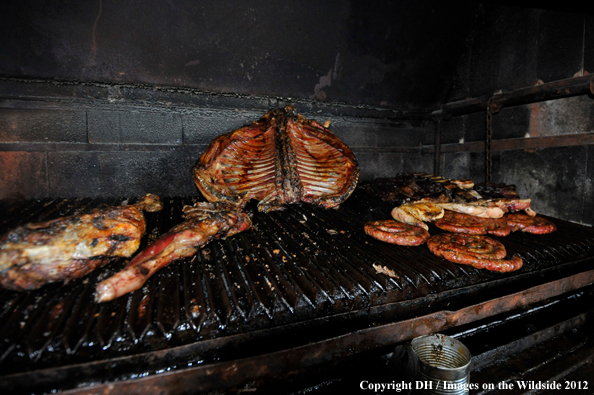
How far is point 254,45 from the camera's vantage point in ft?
15.3

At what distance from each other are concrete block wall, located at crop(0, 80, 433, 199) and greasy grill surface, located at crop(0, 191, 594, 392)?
0.99 m

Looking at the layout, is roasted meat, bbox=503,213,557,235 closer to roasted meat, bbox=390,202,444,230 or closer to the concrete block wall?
roasted meat, bbox=390,202,444,230

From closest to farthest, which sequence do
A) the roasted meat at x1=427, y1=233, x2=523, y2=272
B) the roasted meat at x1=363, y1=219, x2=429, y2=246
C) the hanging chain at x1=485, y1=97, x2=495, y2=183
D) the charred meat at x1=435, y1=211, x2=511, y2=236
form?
1. the roasted meat at x1=427, y1=233, x2=523, y2=272
2. the roasted meat at x1=363, y1=219, x2=429, y2=246
3. the charred meat at x1=435, y1=211, x2=511, y2=236
4. the hanging chain at x1=485, y1=97, x2=495, y2=183

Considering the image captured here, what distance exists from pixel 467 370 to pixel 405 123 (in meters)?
5.83

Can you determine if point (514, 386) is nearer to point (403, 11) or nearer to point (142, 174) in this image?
point (142, 174)

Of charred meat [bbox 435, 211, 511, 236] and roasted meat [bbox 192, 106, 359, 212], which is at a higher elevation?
roasted meat [bbox 192, 106, 359, 212]

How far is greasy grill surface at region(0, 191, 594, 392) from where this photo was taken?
1.48 metres

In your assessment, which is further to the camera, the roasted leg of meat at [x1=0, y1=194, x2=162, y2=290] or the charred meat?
the charred meat

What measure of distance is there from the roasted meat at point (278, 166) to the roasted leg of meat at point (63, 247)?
54.2 inches

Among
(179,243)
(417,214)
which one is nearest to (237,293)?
(179,243)

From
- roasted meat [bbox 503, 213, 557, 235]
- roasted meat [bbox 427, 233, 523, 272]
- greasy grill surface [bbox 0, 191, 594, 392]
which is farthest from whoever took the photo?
roasted meat [bbox 503, 213, 557, 235]

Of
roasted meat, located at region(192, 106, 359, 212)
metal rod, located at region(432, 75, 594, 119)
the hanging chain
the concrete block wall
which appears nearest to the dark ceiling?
the concrete block wall

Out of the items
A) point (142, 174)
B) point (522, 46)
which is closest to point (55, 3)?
point (142, 174)

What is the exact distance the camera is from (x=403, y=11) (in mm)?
5152
